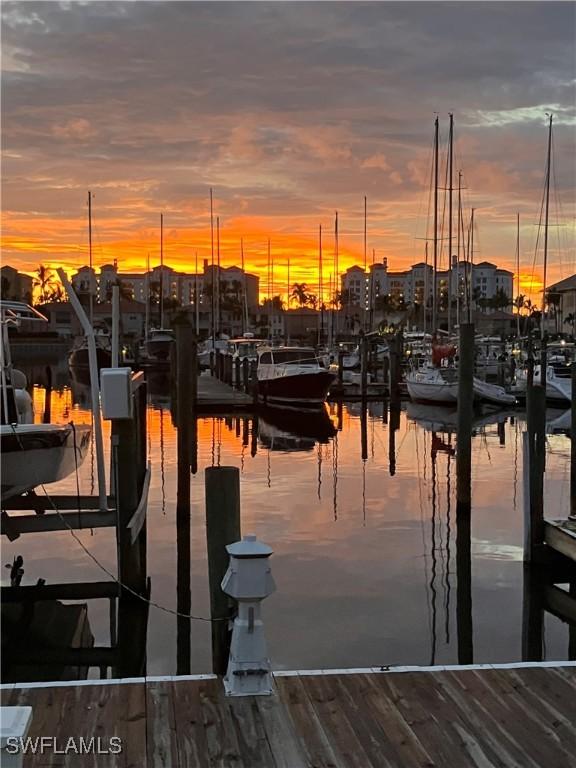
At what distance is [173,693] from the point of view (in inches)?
231

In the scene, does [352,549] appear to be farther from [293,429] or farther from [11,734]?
[293,429]

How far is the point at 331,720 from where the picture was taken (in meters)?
5.44

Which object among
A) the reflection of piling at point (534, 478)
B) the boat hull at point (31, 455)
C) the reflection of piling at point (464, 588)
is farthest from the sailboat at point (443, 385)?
the boat hull at point (31, 455)

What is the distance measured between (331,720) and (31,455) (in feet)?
19.1

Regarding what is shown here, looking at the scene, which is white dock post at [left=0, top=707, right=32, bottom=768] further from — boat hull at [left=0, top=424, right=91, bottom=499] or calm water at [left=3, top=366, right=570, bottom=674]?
boat hull at [left=0, top=424, right=91, bottom=499]

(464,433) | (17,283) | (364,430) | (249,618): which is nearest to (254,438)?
(364,430)

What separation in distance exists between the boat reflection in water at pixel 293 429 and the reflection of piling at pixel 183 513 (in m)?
6.39

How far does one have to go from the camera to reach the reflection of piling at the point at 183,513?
9.08m

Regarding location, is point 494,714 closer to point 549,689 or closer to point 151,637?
point 549,689

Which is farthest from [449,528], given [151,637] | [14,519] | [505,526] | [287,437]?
[287,437]

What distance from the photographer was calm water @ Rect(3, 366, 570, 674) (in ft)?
29.7

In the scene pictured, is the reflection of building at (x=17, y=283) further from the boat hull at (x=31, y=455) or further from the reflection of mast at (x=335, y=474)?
the boat hull at (x=31, y=455)

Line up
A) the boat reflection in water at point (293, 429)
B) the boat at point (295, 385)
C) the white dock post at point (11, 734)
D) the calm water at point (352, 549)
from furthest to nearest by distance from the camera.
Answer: the boat at point (295, 385) < the boat reflection in water at point (293, 429) < the calm water at point (352, 549) < the white dock post at point (11, 734)

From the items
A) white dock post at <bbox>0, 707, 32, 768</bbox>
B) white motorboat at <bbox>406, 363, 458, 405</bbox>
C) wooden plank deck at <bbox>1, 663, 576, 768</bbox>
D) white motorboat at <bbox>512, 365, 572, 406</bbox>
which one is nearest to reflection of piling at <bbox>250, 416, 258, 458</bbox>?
white motorboat at <bbox>406, 363, 458, 405</bbox>
